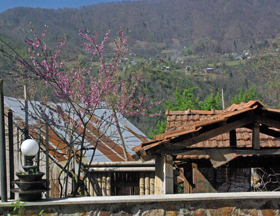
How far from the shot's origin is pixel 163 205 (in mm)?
5039

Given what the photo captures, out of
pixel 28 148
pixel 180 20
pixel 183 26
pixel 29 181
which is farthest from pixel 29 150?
pixel 180 20

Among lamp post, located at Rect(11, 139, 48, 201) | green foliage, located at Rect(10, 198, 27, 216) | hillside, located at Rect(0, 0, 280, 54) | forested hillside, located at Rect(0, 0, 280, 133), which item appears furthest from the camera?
hillside, located at Rect(0, 0, 280, 54)

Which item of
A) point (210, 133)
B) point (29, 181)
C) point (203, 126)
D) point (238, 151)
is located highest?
point (203, 126)

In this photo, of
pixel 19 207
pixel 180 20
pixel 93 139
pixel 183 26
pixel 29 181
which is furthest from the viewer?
pixel 180 20

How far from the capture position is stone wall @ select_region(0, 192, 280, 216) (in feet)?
15.9

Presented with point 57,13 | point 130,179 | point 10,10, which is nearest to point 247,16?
point 57,13

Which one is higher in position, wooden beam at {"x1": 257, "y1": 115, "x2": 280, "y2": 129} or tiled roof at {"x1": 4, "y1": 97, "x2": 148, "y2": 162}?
wooden beam at {"x1": 257, "y1": 115, "x2": 280, "y2": 129}

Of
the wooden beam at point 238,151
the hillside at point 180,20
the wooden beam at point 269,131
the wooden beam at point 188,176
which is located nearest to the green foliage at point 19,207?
the wooden beam at point 238,151

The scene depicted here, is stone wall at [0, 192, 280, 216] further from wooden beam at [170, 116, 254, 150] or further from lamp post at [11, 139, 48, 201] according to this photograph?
wooden beam at [170, 116, 254, 150]

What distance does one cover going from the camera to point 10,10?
131625mm

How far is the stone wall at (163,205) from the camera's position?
4859mm

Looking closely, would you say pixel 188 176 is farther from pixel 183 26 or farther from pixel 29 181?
pixel 183 26

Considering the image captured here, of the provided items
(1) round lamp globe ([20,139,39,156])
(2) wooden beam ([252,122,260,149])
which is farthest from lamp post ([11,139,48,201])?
(2) wooden beam ([252,122,260,149])

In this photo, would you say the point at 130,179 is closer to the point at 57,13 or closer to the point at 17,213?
the point at 17,213
